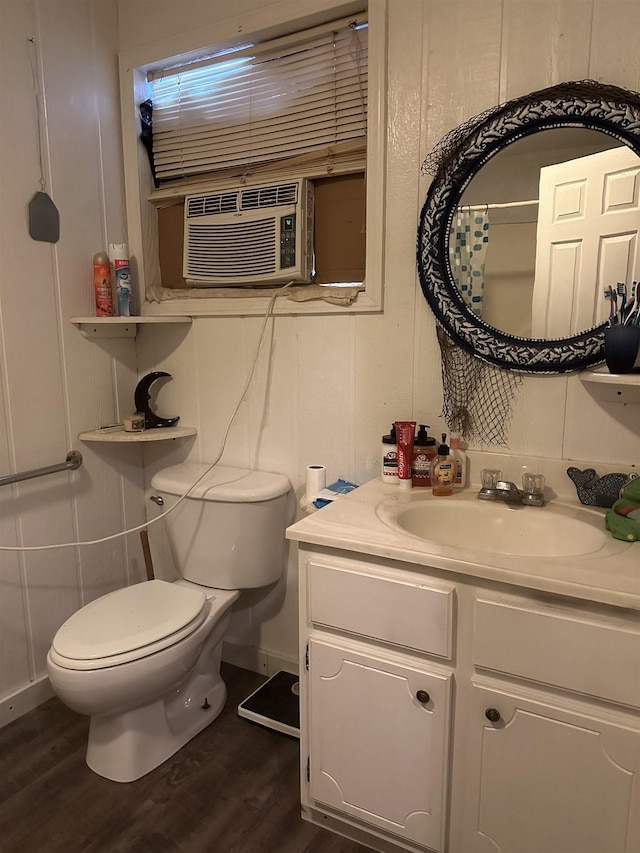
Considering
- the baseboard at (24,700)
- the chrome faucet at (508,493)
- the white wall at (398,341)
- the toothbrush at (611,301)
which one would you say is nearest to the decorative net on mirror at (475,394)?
the white wall at (398,341)

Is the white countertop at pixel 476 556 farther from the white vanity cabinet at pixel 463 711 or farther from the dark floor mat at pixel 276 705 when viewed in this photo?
the dark floor mat at pixel 276 705

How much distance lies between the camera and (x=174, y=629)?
5.27ft

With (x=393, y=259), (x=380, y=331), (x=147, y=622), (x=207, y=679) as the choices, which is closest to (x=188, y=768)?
(x=207, y=679)

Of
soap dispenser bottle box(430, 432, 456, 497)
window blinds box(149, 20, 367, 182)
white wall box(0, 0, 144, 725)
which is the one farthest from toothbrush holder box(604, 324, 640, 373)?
white wall box(0, 0, 144, 725)

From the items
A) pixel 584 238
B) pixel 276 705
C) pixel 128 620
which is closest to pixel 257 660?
pixel 276 705

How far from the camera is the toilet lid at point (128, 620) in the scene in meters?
1.53

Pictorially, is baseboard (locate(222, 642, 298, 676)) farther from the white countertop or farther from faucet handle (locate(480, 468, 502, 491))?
faucet handle (locate(480, 468, 502, 491))

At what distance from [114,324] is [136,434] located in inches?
15.9

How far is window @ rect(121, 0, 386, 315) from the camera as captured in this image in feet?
5.67

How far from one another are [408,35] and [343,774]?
1.82m

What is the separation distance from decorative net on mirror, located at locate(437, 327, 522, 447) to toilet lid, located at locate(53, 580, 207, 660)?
894 mm

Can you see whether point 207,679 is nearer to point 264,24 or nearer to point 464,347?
point 464,347

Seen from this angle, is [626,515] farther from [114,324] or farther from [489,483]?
[114,324]

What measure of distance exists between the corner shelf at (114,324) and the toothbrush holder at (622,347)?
1327 millimetres
